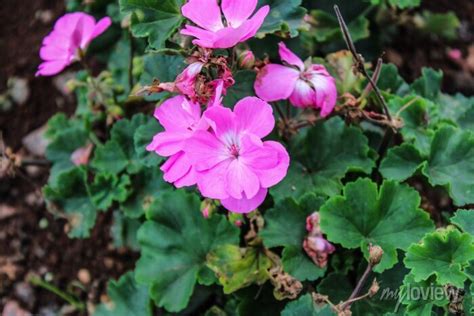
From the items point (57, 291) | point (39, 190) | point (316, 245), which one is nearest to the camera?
point (316, 245)

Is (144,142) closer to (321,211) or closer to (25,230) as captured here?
(321,211)

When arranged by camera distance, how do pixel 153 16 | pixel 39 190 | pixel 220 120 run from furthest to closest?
pixel 39 190 < pixel 153 16 < pixel 220 120

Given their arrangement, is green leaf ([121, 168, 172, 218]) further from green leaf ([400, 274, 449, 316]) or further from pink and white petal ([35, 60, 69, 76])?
green leaf ([400, 274, 449, 316])

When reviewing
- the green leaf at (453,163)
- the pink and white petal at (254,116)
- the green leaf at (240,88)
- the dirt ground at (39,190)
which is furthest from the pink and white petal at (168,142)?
the dirt ground at (39,190)

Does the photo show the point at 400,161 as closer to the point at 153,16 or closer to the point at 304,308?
the point at 304,308

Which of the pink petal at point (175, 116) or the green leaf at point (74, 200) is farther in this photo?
the green leaf at point (74, 200)

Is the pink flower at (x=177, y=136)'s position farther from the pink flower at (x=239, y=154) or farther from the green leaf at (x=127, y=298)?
the green leaf at (x=127, y=298)

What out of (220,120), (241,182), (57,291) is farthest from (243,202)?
(57,291)
